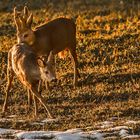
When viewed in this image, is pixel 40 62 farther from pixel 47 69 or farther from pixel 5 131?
pixel 5 131

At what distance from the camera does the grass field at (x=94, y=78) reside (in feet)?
47.4

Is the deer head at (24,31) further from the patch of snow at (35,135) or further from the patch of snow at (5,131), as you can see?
the patch of snow at (35,135)

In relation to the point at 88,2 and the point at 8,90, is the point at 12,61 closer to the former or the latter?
the point at 8,90

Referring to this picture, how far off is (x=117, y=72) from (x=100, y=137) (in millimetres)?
5702

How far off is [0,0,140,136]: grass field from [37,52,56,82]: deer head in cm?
85

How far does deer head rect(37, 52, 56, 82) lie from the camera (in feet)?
47.7

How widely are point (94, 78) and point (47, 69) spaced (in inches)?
135

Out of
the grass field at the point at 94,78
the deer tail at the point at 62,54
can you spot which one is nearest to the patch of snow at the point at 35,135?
the grass field at the point at 94,78

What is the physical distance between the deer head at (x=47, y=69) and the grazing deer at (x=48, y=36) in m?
2.26

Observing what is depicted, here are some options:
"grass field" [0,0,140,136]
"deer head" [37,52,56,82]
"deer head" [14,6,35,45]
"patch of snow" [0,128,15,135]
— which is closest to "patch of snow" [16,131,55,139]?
"patch of snow" [0,128,15,135]

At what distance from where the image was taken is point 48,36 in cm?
1747

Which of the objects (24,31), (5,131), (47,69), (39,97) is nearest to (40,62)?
(47,69)

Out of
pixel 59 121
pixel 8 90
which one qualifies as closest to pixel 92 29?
pixel 8 90

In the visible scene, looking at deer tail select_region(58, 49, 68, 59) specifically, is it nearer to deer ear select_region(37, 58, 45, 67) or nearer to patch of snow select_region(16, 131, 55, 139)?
deer ear select_region(37, 58, 45, 67)
